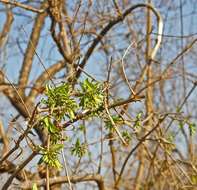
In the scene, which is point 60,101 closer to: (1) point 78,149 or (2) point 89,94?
(2) point 89,94

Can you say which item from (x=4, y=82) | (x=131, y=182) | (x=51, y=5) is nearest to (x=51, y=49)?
(x=4, y=82)

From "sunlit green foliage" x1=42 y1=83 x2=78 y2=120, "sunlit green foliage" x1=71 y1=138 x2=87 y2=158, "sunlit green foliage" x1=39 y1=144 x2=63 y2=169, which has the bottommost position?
"sunlit green foliage" x1=39 y1=144 x2=63 y2=169

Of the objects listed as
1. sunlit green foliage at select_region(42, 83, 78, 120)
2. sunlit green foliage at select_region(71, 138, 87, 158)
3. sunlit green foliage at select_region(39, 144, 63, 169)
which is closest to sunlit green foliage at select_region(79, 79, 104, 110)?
sunlit green foliage at select_region(42, 83, 78, 120)

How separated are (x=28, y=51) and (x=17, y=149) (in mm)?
3478

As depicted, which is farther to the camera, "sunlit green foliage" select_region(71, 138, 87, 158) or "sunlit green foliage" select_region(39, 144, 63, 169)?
"sunlit green foliage" select_region(71, 138, 87, 158)

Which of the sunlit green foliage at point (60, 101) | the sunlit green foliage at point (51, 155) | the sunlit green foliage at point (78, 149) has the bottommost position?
the sunlit green foliage at point (51, 155)

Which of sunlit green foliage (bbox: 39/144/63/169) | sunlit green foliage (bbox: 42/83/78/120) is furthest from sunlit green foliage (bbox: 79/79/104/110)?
sunlit green foliage (bbox: 39/144/63/169)

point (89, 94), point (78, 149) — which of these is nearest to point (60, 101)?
point (89, 94)

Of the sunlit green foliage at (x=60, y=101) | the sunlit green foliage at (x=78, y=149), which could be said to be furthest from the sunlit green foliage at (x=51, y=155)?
the sunlit green foliage at (x=78, y=149)

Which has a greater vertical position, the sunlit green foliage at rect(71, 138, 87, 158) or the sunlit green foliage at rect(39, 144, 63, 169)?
the sunlit green foliage at rect(71, 138, 87, 158)

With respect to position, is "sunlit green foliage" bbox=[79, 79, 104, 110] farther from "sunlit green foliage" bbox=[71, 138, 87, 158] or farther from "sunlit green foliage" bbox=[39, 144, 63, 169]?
"sunlit green foliage" bbox=[71, 138, 87, 158]

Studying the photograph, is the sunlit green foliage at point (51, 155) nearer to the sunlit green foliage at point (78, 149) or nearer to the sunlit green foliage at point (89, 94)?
the sunlit green foliage at point (89, 94)

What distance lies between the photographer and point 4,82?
395 centimetres

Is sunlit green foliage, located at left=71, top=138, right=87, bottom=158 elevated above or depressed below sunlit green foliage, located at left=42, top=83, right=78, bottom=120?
below
